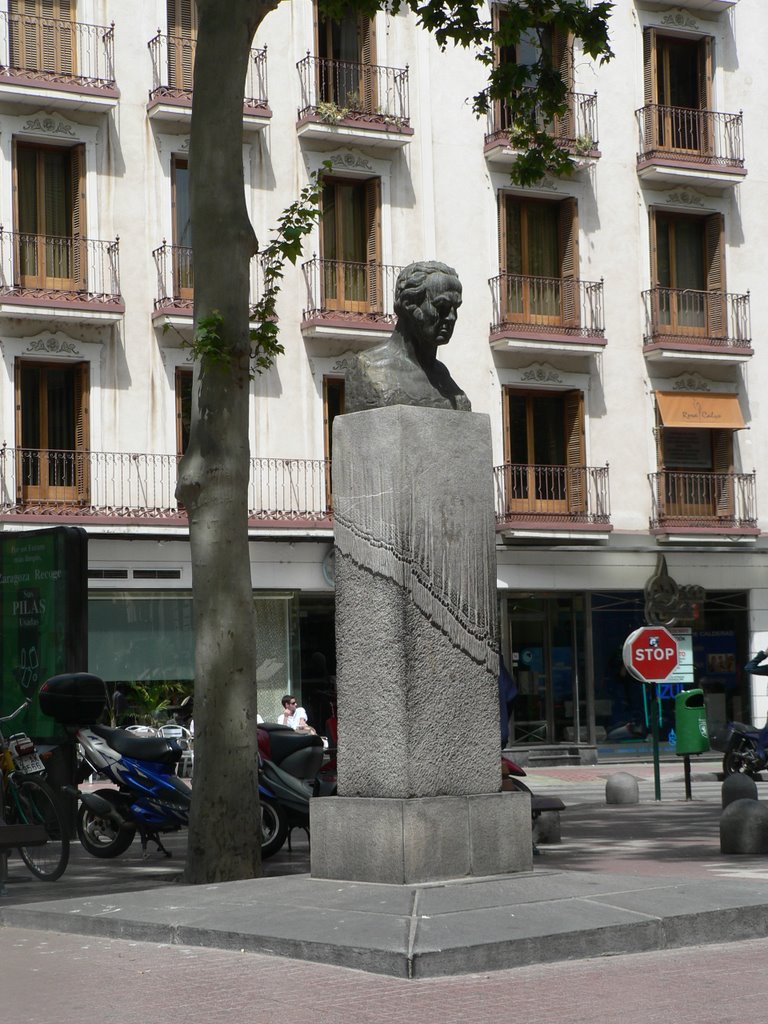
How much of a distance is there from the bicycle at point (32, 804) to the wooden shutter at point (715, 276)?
23.4 meters

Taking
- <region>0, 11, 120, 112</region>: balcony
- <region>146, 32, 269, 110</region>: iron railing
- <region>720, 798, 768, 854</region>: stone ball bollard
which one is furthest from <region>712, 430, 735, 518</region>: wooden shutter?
<region>720, 798, 768, 854</region>: stone ball bollard

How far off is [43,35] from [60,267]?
381cm

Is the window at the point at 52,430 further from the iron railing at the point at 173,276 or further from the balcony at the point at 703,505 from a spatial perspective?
the balcony at the point at 703,505

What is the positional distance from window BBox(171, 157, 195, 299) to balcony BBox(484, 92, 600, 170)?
5.87 meters

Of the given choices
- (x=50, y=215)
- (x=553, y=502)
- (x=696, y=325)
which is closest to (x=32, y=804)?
(x=50, y=215)

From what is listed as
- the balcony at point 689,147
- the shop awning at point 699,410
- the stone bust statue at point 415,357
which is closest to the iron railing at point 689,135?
the balcony at point 689,147

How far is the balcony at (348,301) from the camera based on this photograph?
96.5 ft

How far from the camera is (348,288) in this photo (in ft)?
99.0

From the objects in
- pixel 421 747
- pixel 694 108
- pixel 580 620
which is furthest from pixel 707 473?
pixel 421 747

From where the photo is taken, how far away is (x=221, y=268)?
460 inches

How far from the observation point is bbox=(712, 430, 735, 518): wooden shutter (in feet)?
109

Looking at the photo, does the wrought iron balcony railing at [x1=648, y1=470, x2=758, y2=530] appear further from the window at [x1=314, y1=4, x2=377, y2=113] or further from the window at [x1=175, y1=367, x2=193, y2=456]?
the window at [x1=175, y1=367, x2=193, y2=456]

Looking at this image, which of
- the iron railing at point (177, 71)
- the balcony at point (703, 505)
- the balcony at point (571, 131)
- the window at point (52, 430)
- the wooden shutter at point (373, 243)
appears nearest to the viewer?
the window at point (52, 430)

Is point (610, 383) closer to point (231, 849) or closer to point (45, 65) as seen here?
point (45, 65)
